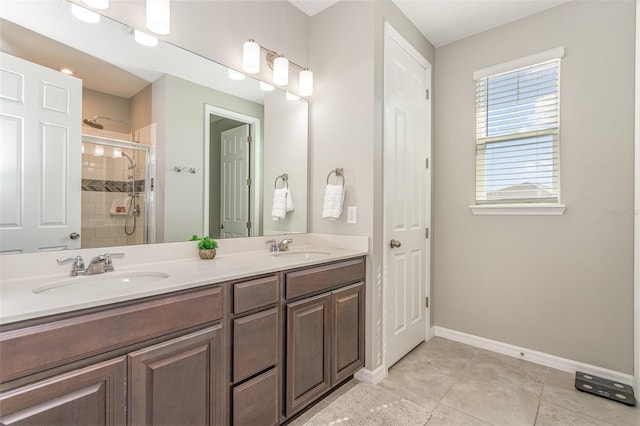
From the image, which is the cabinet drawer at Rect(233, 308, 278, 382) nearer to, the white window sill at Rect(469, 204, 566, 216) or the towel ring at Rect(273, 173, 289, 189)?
the towel ring at Rect(273, 173, 289, 189)

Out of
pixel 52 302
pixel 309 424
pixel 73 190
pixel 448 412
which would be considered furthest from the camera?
pixel 448 412

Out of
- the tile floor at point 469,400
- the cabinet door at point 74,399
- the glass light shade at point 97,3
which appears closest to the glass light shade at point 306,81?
the glass light shade at point 97,3

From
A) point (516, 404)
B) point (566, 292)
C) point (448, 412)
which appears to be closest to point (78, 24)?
point (448, 412)

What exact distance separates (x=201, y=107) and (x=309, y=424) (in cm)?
192

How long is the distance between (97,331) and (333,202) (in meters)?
1.54

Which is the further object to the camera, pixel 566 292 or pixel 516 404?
pixel 566 292

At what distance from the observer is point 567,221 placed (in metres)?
2.28

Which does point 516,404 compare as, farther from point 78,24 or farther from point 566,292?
point 78,24

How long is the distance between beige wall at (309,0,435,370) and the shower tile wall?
1.25m

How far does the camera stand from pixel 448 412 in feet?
5.98

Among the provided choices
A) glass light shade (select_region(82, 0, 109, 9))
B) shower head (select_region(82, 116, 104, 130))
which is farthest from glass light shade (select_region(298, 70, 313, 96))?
shower head (select_region(82, 116, 104, 130))

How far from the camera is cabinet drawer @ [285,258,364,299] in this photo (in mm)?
1639

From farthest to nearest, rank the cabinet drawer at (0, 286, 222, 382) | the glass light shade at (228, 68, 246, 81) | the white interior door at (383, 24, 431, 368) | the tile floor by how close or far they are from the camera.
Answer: the white interior door at (383, 24, 431, 368) < the glass light shade at (228, 68, 246, 81) < the tile floor < the cabinet drawer at (0, 286, 222, 382)

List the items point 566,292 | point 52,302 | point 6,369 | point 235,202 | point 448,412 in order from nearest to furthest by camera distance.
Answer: point 6,369, point 52,302, point 448,412, point 235,202, point 566,292
